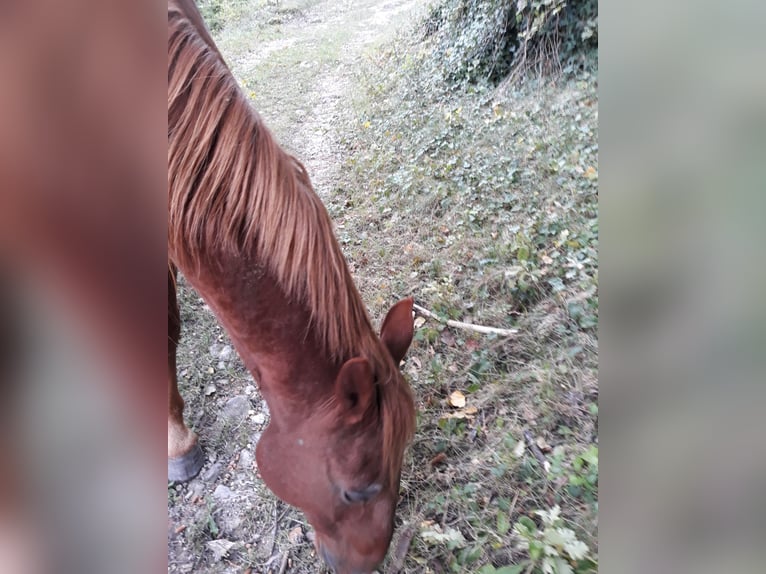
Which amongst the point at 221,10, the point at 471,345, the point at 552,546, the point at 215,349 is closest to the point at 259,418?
Answer: the point at 215,349

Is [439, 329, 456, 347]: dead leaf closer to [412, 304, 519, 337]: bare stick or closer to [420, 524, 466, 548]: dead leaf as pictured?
[412, 304, 519, 337]: bare stick

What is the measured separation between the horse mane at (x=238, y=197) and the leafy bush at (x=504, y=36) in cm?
158

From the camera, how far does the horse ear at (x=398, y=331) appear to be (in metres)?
0.92

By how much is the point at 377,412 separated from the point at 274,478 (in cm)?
27

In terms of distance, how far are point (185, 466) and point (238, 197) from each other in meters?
1.09

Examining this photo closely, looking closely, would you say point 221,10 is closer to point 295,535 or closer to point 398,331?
point 398,331

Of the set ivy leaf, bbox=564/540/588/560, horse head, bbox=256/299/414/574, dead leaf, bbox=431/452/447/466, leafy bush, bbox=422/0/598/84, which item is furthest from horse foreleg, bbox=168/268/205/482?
leafy bush, bbox=422/0/598/84

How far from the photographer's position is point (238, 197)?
0.71 metres

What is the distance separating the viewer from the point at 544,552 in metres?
0.85

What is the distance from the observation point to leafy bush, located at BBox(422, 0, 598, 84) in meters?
1.86

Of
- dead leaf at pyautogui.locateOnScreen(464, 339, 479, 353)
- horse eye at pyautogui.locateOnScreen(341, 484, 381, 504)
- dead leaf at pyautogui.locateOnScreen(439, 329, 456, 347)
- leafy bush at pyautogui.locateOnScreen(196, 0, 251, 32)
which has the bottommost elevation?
dead leaf at pyautogui.locateOnScreen(464, 339, 479, 353)

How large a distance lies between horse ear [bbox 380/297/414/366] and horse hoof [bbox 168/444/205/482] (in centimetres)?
92

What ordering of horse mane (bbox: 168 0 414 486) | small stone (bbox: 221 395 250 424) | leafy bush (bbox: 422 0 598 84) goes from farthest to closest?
1. leafy bush (bbox: 422 0 598 84)
2. small stone (bbox: 221 395 250 424)
3. horse mane (bbox: 168 0 414 486)

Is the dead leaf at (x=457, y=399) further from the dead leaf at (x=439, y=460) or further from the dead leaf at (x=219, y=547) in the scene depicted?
the dead leaf at (x=219, y=547)
